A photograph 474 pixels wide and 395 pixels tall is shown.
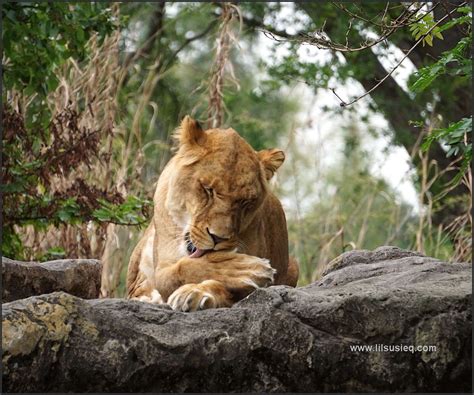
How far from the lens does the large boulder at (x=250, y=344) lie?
335 cm

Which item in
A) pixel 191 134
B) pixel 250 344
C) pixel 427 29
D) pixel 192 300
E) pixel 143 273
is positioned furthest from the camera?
pixel 143 273

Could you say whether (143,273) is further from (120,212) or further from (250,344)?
(250,344)

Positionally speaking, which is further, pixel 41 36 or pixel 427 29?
pixel 41 36

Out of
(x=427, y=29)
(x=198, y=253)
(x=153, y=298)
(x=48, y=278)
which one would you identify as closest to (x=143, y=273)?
(x=153, y=298)

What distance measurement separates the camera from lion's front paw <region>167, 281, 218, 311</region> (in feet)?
12.9

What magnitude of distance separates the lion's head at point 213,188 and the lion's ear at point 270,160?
73mm

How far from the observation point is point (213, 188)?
14.7 ft

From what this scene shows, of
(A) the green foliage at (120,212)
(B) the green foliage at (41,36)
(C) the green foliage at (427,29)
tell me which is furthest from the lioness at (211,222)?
(B) the green foliage at (41,36)

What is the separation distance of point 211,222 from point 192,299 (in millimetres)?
559

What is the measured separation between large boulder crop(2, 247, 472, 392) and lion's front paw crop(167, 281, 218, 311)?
0.24m

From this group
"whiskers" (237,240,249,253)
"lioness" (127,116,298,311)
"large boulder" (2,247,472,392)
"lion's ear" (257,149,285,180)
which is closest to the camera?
"large boulder" (2,247,472,392)

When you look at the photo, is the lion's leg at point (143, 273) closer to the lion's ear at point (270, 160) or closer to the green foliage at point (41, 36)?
the lion's ear at point (270, 160)

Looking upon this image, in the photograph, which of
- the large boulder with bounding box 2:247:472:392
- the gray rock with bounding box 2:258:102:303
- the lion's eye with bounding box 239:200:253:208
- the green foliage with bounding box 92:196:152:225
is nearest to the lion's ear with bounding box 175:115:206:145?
the lion's eye with bounding box 239:200:253:208

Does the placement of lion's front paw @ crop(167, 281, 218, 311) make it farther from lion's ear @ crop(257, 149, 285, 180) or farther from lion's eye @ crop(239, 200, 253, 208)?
lion's ear @ crop(257, 149, 285, 180)
